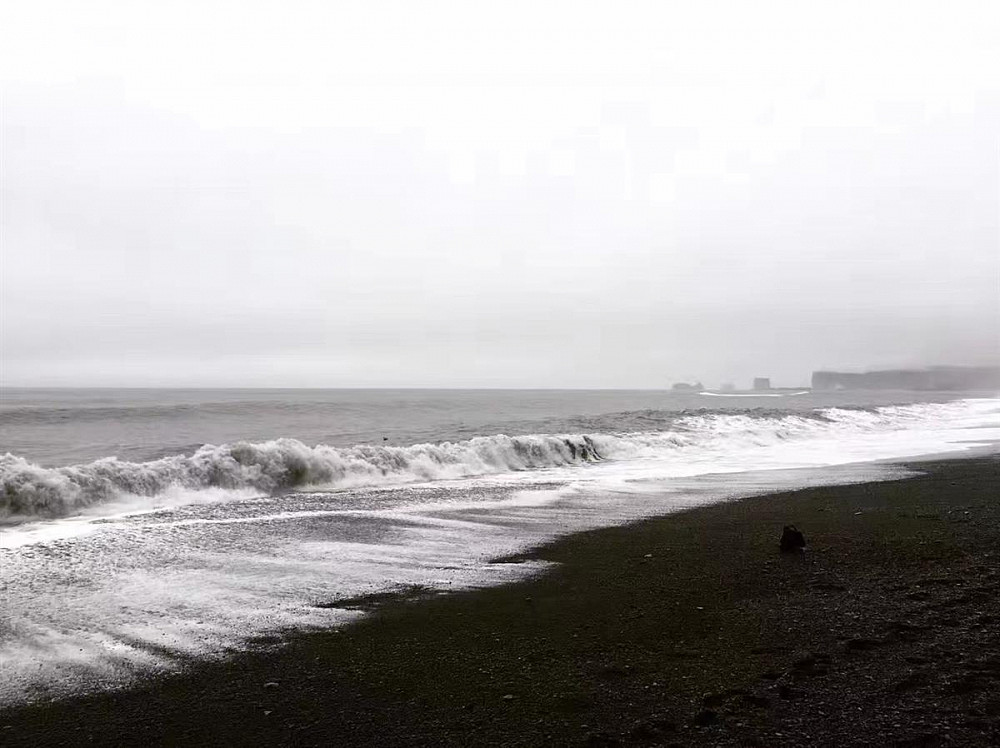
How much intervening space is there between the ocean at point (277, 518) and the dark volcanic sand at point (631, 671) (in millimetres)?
566

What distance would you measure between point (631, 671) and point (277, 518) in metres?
7.22

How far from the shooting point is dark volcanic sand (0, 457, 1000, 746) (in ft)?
11.2

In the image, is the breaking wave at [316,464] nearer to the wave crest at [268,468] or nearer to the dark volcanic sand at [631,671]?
the wave crest at [268,468]

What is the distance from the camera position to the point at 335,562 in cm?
717

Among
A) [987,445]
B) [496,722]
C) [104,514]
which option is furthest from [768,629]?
[987,445]

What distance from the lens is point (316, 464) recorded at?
14.3 metres

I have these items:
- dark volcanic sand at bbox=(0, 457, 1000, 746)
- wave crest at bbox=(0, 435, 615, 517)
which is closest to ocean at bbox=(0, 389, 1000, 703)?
wave crest at bbox=(0, 435, 615, 517)

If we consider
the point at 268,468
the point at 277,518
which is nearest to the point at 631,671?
the point at 277,518

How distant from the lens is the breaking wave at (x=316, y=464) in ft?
34.9

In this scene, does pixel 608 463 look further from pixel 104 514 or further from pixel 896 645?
pixel 896 645

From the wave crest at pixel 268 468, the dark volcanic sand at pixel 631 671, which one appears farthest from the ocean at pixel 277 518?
the dark volcanic sand at pixel 631 671

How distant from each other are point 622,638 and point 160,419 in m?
35.6

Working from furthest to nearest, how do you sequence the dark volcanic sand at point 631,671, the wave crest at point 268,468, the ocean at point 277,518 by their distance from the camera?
1. the wave crest at point 268,468
2. the ocean at point 277,518
3. the dark volcanic sand at point 631,671

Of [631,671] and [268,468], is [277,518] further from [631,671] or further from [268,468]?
[631,671]
